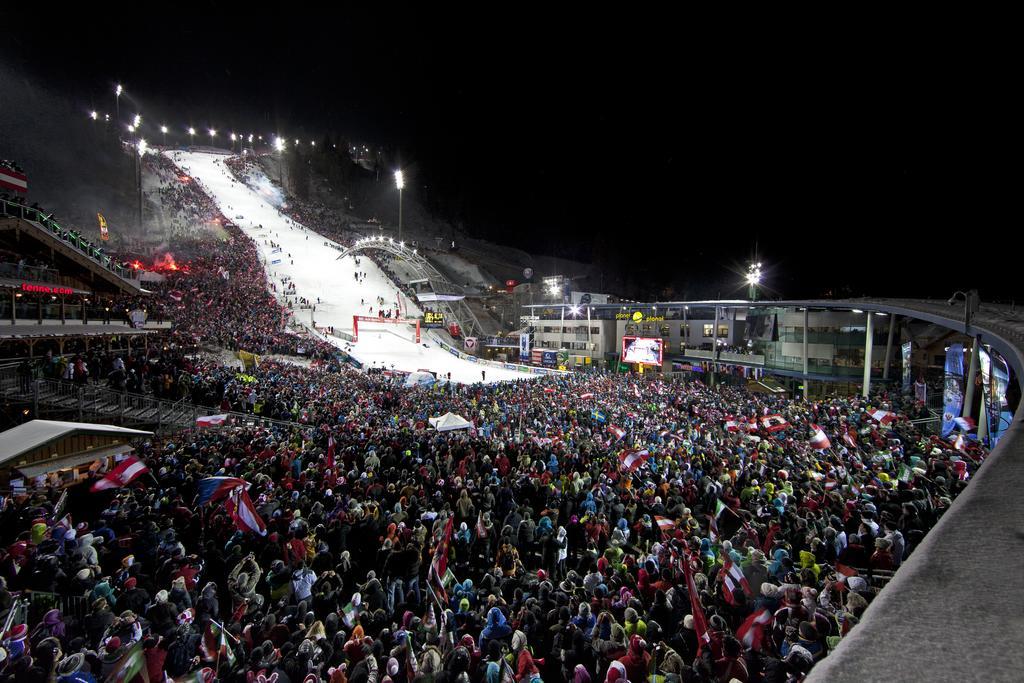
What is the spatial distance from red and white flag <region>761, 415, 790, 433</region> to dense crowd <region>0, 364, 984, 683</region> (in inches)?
42.5

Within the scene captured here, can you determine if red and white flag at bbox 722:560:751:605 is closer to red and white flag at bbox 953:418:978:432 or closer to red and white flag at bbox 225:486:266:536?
red and white flag at bbox 225:486:266:536

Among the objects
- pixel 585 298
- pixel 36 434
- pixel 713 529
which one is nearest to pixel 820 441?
pixel 713 529

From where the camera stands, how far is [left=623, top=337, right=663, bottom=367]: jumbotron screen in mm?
32188

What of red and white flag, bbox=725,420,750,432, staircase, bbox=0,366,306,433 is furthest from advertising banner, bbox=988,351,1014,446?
staircase, bbox=0,366,306,433

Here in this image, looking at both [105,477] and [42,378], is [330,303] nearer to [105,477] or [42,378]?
[42,378]

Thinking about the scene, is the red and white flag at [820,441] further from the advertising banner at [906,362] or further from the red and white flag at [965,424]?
the advertising banner at [906,362]

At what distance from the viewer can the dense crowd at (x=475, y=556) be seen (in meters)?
4.45

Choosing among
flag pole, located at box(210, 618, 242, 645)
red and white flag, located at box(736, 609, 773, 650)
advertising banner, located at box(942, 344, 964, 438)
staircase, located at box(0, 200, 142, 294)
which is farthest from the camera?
staircase, located at box(0, 200, 142, 294)

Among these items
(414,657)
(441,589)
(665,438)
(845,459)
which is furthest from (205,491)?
(845,459)

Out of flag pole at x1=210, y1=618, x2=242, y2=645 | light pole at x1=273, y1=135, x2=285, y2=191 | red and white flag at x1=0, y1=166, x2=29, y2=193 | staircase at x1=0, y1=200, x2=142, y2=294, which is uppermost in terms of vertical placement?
light pole at x1=273, y1=135, x2=285, y2=191

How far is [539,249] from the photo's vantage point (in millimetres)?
83312

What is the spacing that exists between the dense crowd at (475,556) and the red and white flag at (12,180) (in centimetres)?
1223

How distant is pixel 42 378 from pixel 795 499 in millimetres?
18811

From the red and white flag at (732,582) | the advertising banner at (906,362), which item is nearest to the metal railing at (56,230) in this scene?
the red and white flag at (732,582)
